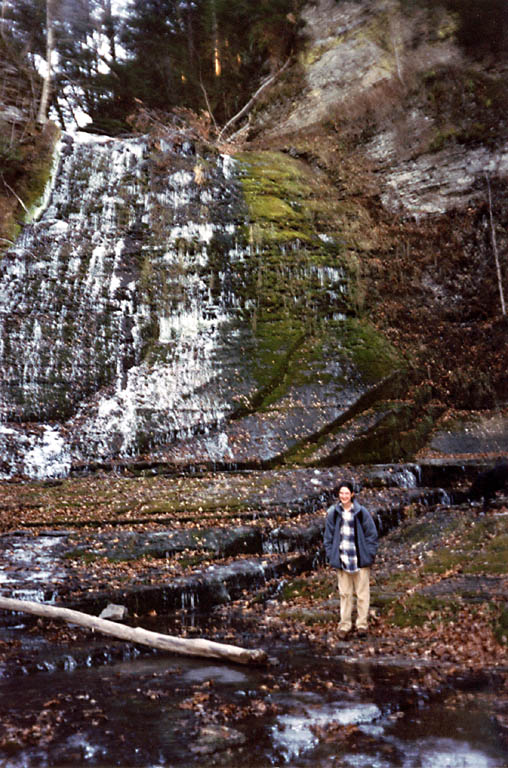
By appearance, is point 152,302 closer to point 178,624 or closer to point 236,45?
point 178,624

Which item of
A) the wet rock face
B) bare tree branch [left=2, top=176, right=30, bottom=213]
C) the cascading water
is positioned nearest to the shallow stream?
the wet rock face

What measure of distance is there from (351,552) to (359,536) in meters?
0.19

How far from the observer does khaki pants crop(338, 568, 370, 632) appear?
6355mm

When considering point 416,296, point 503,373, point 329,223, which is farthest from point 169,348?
point 503,373

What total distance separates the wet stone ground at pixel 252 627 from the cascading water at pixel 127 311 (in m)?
2.51

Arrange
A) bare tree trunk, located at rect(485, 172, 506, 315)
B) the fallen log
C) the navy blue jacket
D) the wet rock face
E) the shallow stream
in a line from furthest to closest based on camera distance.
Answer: bare tree trunk, located at rect(485, 172, 506, 315) → the wet rock face → the navy blue jacket → the fallen log → the shallow stream

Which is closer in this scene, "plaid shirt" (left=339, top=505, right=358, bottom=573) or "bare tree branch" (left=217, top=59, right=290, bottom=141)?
"plaid shirt" (left=339, top=505, right=358, bottom=573)

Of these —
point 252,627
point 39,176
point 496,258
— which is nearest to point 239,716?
point 252,627

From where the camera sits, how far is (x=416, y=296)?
757 inches

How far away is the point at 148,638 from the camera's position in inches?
223

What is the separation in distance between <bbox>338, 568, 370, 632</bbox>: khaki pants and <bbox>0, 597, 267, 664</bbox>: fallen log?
1.36 metres

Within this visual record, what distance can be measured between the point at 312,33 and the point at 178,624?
27833 mm

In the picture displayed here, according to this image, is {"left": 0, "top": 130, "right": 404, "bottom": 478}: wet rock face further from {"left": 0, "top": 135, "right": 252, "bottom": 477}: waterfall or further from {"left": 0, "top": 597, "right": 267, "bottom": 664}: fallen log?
{"left": 0, "top": 597, "right": 267, "bottom": 664}: fallen log

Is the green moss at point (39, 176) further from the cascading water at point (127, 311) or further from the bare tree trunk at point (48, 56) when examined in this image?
the bare tree trunk at point (48, 56)
